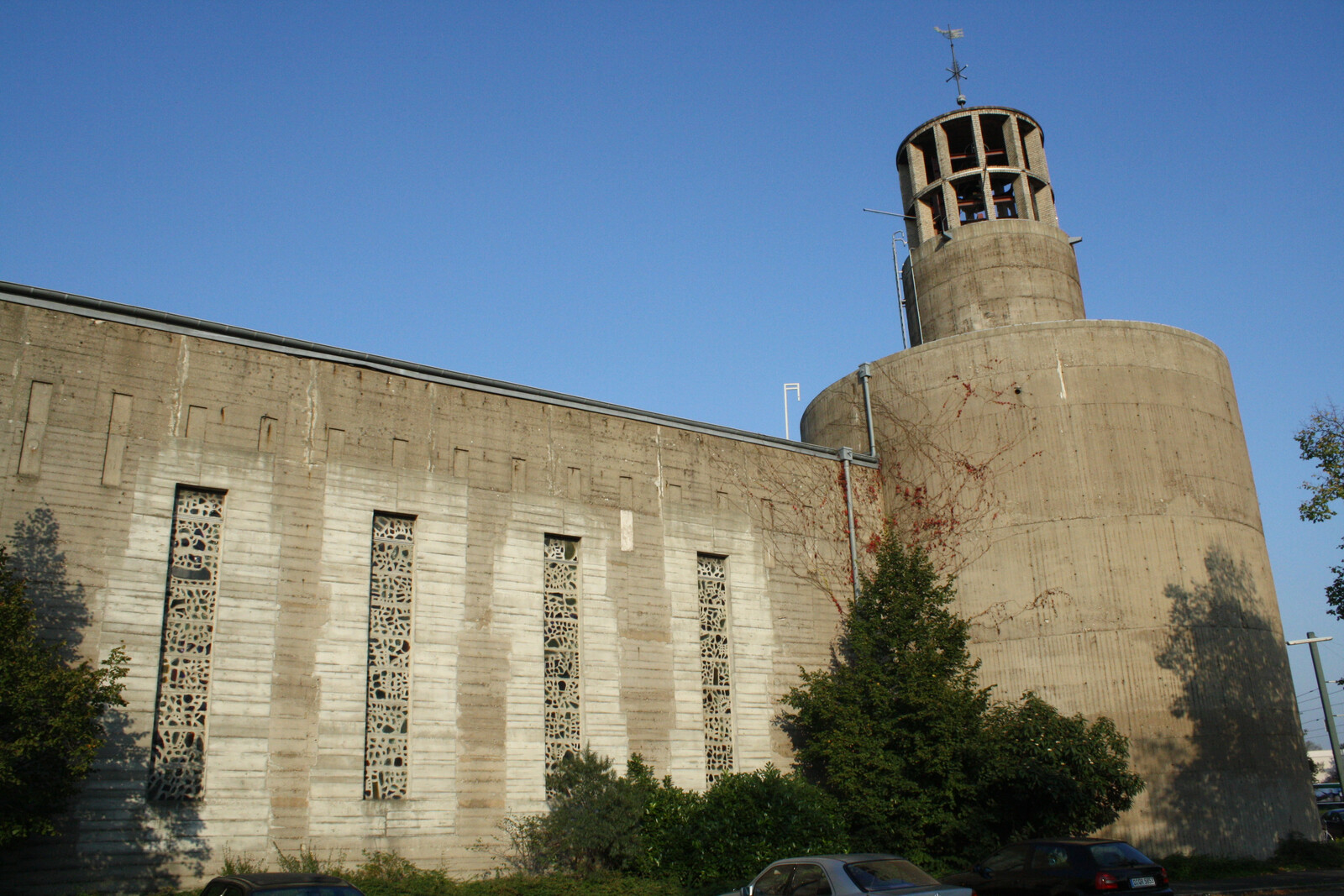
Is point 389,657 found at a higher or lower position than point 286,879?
higher

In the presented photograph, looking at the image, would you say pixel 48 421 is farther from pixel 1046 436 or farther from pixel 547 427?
pixel 1046 436

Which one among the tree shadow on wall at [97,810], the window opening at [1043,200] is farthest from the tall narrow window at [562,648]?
the window opening at [1043,200]

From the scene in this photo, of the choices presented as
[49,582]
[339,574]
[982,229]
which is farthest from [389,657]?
[982,229]

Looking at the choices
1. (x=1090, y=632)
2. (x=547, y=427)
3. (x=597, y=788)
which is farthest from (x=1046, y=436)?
(x=597, y=788)

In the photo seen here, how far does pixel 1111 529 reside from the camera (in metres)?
22.5

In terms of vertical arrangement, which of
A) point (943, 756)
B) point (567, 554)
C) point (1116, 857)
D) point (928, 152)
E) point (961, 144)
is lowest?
point (1116, 857)

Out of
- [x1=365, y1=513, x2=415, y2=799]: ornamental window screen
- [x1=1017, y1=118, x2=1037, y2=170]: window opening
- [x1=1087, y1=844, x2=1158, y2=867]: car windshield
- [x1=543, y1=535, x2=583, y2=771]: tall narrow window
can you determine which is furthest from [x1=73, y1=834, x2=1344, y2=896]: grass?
[x1=1017, y1=118, x2=1037, y2=170]: window opening

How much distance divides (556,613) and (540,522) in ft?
5.74

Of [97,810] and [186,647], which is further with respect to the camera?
[186,647]

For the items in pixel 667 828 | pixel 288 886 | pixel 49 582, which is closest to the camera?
pixel 288 886

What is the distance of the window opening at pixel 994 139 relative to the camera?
29219mm

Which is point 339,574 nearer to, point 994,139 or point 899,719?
point 899,719

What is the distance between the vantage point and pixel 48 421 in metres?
15.7

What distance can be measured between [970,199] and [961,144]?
198 cm
